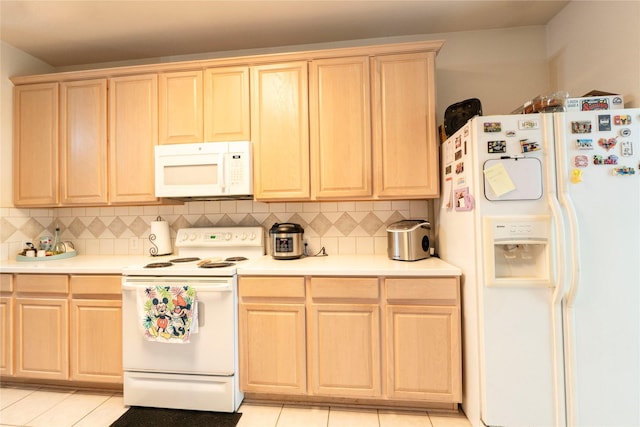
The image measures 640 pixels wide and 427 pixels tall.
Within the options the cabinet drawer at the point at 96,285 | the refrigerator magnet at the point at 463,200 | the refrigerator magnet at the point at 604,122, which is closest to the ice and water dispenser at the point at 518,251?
the refrigerator magnet at the point at 463,200

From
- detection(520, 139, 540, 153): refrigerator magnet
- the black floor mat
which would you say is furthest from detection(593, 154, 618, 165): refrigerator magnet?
the black floor mat

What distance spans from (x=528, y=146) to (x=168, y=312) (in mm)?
2195

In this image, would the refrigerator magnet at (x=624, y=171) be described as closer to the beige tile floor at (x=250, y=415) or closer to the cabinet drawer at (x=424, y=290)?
the cabinet drawer at (x=424, y=290)

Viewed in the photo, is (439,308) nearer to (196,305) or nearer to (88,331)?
(196,305)

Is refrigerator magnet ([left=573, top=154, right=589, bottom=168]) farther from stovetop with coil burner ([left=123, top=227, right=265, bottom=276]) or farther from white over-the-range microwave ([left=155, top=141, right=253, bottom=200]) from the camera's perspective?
stovetop with coil burner ([left=123, top=227, right=265, bottom=276])

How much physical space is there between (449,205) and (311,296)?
1.06 meters

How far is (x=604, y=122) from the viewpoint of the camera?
1.42m

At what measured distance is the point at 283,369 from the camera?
1.83m

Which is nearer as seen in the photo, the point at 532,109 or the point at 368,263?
the point at 532,109

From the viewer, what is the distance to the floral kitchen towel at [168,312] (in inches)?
70.8

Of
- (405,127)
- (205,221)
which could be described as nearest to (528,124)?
(405,127)

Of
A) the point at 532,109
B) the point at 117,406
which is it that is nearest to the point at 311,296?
Answer: the point at 117,406

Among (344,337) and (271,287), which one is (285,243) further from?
(344,337)

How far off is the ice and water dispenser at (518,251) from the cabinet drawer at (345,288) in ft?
2.03
